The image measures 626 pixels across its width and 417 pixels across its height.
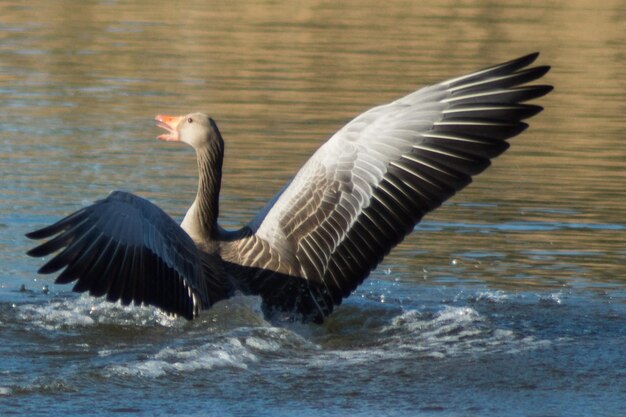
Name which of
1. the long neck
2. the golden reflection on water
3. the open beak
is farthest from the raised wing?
the golden reflection on water

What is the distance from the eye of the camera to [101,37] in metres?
24.7

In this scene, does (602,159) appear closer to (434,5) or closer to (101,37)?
(101,37)

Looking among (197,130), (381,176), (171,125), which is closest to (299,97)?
(171,125)

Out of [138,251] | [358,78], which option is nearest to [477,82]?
[138,251]

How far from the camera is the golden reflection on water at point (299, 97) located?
1200 cm

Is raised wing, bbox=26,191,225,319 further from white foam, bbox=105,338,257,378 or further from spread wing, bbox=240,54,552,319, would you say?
spread wing, bbox=240,54,552,319

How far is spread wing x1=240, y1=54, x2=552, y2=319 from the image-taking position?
8727 millimetres

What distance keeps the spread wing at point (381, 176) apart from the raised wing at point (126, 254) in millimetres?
692

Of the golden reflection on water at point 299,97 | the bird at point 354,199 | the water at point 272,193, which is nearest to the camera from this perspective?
the water at point 272,193

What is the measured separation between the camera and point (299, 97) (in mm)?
18219

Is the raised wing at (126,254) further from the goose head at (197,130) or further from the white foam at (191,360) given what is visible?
the goose head at (197,130)

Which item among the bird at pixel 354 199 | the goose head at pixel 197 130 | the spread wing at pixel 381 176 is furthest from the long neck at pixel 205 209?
the spread wing at pixel 381 176

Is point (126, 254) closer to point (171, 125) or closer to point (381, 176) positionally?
point (171, 125)

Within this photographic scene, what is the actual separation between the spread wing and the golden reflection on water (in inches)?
67.5
